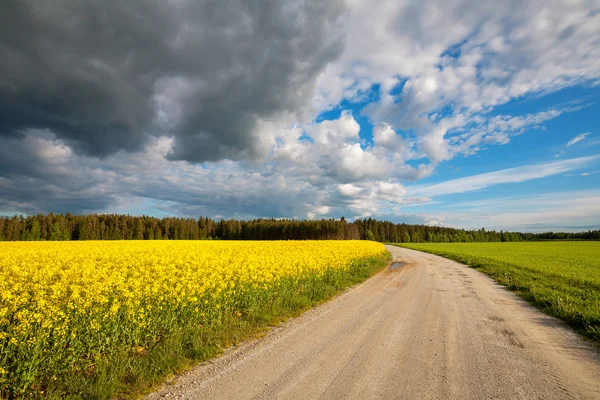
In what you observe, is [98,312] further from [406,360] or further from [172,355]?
[406,360]

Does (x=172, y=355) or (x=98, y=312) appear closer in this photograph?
(x=172, y=355)

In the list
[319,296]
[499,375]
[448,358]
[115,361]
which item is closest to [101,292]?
[115,361]

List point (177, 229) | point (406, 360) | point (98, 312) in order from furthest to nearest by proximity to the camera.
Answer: point (177, 229) → point (98, 312) → point (406, 360)

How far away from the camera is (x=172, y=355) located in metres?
5.98

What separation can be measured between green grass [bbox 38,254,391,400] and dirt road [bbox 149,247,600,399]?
412 mm

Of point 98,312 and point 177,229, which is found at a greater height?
point 177,229

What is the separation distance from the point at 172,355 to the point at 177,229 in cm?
10740

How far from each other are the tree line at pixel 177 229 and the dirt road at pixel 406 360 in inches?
3073

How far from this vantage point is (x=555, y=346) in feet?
22.7

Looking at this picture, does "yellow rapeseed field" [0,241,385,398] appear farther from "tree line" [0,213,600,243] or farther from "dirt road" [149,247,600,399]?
"tree line" [0,213,600,243]

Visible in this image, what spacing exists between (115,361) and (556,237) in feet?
744

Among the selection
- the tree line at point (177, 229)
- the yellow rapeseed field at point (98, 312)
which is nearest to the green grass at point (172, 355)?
the yellow rapeseed field at point (98, 312)

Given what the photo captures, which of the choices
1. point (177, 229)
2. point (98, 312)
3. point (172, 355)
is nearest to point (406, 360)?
point (172, 355)

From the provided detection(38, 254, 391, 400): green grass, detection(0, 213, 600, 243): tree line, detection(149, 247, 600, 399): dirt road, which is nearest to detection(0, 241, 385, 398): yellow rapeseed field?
detection(38, 254, 391, 400): green grass
